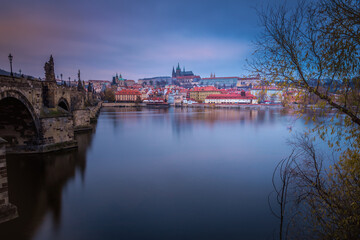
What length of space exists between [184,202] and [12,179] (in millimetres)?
6722

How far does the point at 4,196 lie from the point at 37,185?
298 centimetres

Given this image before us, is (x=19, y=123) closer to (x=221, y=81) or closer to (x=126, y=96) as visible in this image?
(x=126, y=96)

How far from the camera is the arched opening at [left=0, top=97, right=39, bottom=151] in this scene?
1042 centimetres

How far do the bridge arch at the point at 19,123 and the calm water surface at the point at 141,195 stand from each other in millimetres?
1039

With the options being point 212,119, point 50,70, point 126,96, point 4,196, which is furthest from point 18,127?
point 126,96

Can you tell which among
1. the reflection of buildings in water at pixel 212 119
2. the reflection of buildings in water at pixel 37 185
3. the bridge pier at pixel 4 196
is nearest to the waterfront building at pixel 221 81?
the reflection of buildings in water at pixel 212 119

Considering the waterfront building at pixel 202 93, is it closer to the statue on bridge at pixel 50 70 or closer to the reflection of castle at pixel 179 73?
the reflection of castle at pixel 179 73

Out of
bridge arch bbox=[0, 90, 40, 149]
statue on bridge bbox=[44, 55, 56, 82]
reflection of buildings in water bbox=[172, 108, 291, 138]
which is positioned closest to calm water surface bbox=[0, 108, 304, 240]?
bridge arch bbox=[0, 90, 40, 149]

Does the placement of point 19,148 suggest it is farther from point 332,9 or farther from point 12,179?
point 332,9

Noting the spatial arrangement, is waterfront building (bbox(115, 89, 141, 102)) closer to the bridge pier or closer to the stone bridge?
the stone bridge

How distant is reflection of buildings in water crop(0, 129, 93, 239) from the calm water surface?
0.02 metres

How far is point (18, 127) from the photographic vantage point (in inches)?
433

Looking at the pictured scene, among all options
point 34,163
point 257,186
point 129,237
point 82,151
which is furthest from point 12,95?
point 257,186

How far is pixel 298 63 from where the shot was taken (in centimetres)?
389
